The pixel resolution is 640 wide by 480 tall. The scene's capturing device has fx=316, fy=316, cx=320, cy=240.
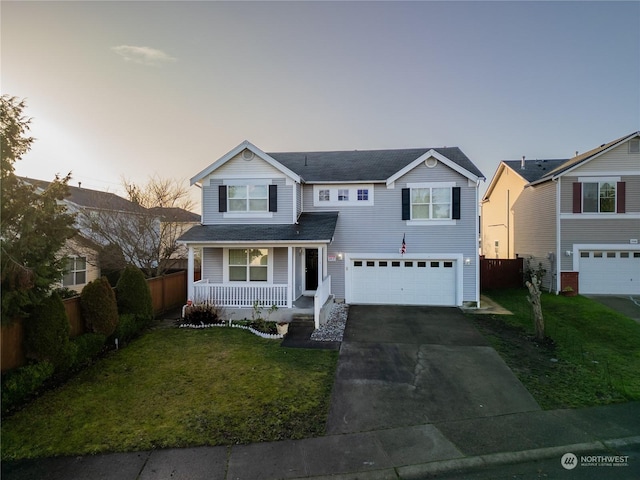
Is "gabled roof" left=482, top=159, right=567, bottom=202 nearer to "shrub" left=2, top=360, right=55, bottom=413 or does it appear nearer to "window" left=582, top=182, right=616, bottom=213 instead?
"window" left=582, top=182, right=616, bottom=213

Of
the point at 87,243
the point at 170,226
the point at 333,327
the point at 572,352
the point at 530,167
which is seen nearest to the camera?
the point at 572,352

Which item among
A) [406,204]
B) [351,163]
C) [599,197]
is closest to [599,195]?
[599,197]

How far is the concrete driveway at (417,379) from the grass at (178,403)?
59 centimetres

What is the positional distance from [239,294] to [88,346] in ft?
17.0

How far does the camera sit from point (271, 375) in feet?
24.2

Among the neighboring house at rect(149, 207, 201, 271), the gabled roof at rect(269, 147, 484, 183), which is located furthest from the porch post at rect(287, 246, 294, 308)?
the neighboring house at rect(149, 207, 201, 271)

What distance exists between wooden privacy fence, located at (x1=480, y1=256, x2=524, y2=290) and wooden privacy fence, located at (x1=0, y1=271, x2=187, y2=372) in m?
17.0

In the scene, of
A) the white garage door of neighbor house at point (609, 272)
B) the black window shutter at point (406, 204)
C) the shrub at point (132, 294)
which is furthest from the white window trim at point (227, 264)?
the white garage door of neighbor house at point (609, 272)

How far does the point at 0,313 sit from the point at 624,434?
1074 centimetres

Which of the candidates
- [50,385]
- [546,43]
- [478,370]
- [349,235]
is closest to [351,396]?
[478,370]

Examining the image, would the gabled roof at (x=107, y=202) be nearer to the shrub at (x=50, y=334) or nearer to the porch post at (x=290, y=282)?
the porch post at (x=290, y=282)

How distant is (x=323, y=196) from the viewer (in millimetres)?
15461

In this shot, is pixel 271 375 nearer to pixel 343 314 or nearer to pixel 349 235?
pixel 343 314

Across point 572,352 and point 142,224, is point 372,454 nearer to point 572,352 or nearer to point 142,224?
point 572,352
